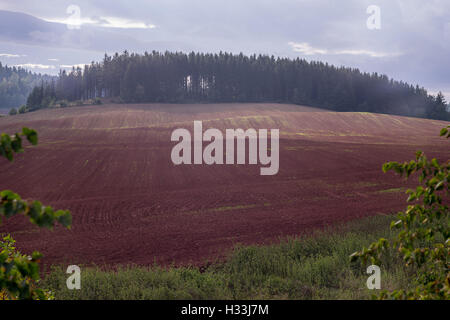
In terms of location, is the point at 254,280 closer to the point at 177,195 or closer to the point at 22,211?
the point at 22,211

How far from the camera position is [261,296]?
626cm

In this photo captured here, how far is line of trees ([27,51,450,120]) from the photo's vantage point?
298 ft

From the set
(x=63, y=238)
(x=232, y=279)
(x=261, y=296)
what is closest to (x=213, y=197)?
(x=63, y=238)

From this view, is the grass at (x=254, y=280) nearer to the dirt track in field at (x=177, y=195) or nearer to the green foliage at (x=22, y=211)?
the dirt track in field at (x=177, y=195)

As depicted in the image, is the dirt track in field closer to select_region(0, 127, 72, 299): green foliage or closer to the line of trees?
select_region(0, 127, 72, 299): green foliage

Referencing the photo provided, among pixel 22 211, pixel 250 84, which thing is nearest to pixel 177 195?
pixel 22 211

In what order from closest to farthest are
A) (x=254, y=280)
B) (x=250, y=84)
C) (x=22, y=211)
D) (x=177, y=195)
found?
(x=22, y=211), (x=254, y=280), (x=177, y=195), (x=250, y=84)

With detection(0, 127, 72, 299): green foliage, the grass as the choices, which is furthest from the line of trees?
detection(0, 127, 72, 299): green foliage

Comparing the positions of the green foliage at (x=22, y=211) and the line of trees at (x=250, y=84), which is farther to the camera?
the line of trees at (x=250, y=84)

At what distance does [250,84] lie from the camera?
95.6 meters

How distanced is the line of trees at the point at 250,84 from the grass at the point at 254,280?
8119cm

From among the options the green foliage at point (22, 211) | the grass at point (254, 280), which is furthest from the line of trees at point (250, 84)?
the green foliage at point (22, 211)

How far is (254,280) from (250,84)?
300 feet

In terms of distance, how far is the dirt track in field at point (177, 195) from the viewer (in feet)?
36.7
